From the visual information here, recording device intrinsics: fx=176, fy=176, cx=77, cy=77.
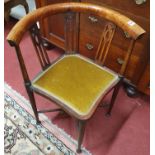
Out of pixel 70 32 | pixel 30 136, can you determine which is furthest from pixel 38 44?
pixel 30 136

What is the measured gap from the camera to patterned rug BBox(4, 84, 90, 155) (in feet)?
3.91

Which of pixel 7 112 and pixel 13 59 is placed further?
pixel 13 59

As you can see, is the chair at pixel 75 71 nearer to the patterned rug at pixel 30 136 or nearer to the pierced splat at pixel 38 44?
the pierced splat at pixel 38 44

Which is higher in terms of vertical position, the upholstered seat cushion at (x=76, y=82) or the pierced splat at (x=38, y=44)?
the pierced splat at (x=38, y=44)

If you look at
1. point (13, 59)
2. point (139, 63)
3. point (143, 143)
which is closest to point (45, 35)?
point (13, 59)

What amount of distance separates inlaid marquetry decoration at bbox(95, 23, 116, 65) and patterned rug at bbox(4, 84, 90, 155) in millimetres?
602

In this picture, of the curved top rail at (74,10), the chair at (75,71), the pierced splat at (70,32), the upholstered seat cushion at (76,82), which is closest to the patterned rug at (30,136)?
the chair at (75,71)

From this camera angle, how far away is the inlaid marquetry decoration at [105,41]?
0.98 m

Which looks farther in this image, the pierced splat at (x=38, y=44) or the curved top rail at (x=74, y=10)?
the pierced splat at (x=38, y=44)

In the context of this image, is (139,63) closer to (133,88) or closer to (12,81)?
(133,88)

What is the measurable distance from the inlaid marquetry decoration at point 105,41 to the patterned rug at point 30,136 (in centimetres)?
60

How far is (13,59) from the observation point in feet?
5.79
